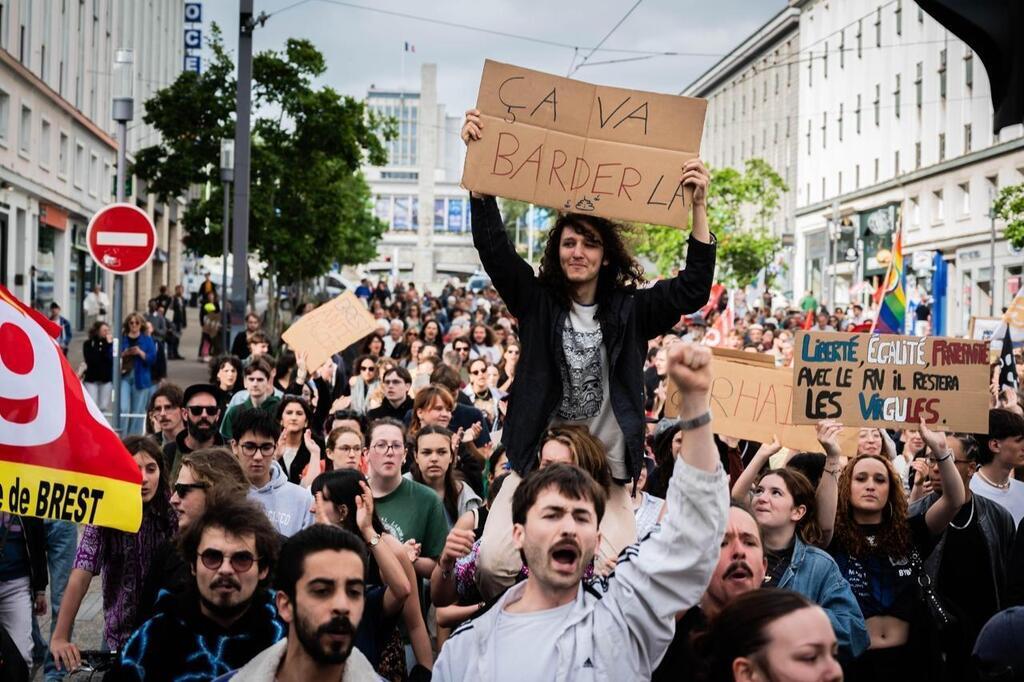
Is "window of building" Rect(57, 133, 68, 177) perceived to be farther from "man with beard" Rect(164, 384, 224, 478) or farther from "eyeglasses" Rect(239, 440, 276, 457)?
"eyeglasses" Rect(239, 440, 276, 457)

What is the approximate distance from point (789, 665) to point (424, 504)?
12.1ft

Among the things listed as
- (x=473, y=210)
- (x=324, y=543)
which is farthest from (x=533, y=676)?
(x=473, y=210)

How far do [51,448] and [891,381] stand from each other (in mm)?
4128

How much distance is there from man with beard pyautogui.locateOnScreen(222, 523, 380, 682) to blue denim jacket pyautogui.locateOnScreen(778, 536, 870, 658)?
6.00 ft

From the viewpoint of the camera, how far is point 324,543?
4387 millimetres

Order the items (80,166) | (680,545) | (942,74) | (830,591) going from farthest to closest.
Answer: (942,74), (80,166), (830,591), (680,545)

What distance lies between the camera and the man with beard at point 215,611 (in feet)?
15.4

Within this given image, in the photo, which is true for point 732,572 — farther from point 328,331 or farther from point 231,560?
point 328,331

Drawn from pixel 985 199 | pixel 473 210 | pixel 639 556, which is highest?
pixel 985 199

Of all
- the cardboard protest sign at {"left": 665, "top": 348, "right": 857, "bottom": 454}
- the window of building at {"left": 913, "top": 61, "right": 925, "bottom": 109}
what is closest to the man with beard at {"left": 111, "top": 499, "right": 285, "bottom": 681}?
the cardboard protest sign at {"left": 665, "top": 348, "right": 857, "bottom": 454}

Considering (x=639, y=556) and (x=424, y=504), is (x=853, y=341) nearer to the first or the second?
(x=424, y=504)

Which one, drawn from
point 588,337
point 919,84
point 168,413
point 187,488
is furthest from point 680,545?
point 919,84

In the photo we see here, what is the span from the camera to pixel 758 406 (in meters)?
7.72

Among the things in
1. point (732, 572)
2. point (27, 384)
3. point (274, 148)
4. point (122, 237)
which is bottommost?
point (732, 572)
